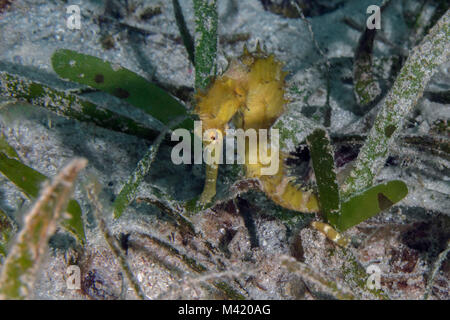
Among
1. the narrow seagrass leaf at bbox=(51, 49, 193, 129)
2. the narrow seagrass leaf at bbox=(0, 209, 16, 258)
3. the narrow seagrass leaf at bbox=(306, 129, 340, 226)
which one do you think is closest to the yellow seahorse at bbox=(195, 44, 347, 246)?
the narrow seagrass leaf at bbox=(306, 129, 340, 226)

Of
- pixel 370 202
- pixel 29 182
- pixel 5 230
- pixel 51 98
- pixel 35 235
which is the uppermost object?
pixel 51 98

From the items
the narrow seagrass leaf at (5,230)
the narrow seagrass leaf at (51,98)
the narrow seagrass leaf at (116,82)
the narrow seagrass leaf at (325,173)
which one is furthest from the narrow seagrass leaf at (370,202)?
the narrow seagrass leaf at (5,230)

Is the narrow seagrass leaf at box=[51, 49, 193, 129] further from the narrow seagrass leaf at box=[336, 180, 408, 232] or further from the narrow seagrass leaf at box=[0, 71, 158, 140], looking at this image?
the narrow seagrass leaf at box=[336, 180, 408, 232]

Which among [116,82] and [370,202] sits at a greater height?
[116,82]

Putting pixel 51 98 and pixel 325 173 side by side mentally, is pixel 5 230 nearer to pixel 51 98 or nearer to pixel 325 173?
pixel 51 98

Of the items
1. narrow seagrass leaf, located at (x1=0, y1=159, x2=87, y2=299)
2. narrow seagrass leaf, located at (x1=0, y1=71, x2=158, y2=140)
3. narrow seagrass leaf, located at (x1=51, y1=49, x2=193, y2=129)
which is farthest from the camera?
narrow seagrass leaf, located at (x1=51, y1=49, x2=193, y2=129)

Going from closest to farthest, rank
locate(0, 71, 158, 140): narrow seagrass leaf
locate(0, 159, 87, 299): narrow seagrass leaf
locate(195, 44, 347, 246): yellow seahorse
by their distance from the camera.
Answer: locate(0, 159, 87, 299): narrow seagrass leaf, locate(195, 44, 347, 246): yellow seahorse, locate(0, 71, 158, 140): narrow seagrass leaf

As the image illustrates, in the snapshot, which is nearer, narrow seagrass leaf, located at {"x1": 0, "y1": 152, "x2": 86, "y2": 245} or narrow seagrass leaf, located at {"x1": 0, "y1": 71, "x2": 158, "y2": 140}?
narrow seagrass leaf, located at {"x1": 0, "y1": 152, "x2": 86, "y2": 245}

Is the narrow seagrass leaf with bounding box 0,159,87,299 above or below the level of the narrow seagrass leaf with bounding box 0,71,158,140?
below

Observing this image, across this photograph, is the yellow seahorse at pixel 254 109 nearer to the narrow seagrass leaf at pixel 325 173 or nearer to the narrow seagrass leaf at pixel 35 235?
the narrow seagrass leaf at pixel 325 173

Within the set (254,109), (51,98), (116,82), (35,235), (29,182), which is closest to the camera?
(35,235)

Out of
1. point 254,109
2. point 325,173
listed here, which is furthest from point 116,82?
point 325,173
